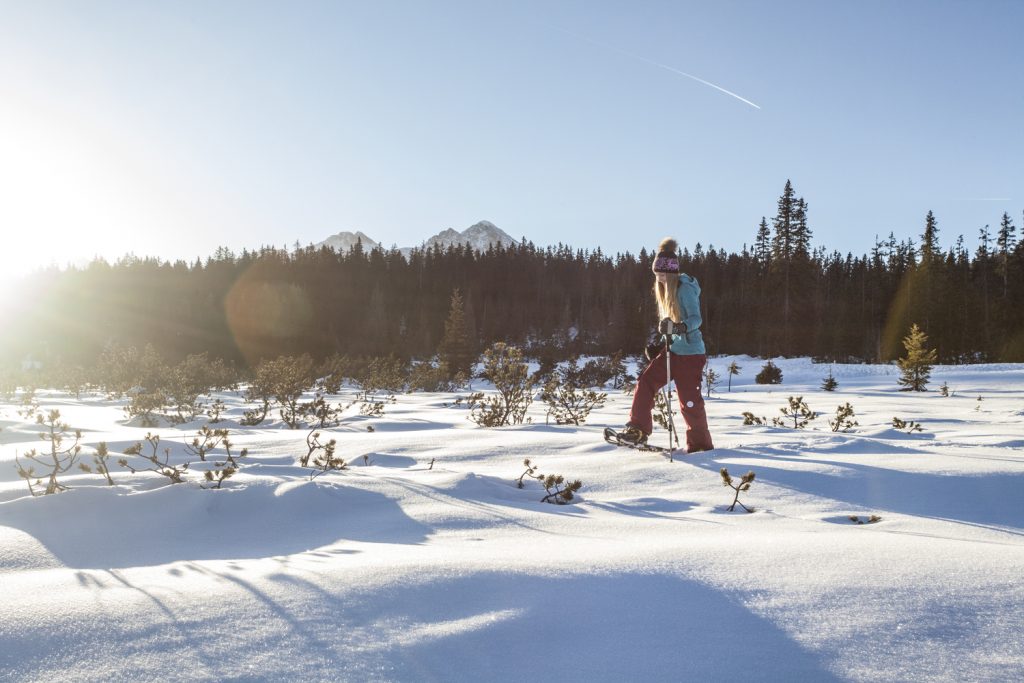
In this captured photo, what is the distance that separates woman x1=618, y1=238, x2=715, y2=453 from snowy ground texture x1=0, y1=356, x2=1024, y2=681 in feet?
4.11

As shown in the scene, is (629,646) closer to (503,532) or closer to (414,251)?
(503,532)

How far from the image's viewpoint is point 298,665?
1.09 metres

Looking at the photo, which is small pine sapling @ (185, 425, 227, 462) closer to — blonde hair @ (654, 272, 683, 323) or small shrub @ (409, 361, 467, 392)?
blonde hair @ (654, 272, 683, 323)

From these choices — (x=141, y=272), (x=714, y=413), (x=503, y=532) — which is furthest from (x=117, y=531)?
(x=141, y=272)

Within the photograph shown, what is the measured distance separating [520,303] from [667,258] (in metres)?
65.6

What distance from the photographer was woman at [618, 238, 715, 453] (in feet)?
15.0

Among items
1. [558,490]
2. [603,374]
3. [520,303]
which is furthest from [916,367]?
[520,303]

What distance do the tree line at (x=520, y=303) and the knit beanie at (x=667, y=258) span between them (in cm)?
2681

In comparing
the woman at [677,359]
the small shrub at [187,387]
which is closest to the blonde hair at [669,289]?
the woman at [677,359]

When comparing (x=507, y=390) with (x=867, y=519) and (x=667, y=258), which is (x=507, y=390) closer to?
(x=667, y=258)

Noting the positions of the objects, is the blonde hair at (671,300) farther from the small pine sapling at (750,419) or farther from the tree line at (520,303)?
the tree line at (520,303)

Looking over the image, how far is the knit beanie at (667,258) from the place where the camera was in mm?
4844

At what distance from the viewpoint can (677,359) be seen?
15.4 ft

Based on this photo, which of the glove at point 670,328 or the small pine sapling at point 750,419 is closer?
the glove at point 670,328
